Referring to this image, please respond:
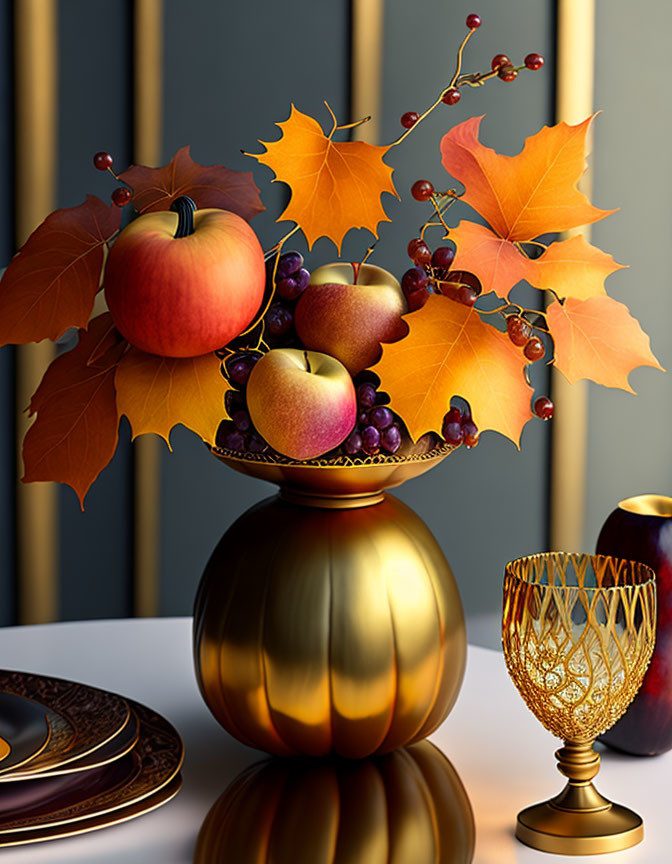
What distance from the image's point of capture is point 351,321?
1.88 ft

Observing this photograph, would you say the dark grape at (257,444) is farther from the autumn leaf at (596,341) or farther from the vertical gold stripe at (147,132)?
the vertical gold stripe at (147,132)

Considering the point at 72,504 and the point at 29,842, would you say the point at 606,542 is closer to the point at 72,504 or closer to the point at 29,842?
the point at 29,842

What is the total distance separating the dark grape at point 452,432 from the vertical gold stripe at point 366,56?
1010 millimetres

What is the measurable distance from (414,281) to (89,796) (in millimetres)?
332

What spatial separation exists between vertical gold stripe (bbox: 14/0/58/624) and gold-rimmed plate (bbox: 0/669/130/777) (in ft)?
2.62

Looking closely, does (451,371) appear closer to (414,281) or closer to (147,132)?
(414,281)

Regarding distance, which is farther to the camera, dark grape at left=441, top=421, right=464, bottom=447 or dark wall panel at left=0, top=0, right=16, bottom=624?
dark wall panel at left=0, top=0, right=16, bottom=624

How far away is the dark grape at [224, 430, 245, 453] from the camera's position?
1.90 feet

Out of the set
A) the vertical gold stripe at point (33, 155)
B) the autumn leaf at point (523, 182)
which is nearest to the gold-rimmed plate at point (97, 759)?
the autumn leaf at point (523, 182)

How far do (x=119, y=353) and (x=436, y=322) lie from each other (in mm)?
174

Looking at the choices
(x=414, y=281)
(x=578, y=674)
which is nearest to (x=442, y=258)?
(x=414, y=281)

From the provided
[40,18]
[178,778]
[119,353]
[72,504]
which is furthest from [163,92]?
[178,778]

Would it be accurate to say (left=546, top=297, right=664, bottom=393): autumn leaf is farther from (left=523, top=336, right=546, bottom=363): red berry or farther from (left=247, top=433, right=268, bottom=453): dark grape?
(left=247, top=433, right=268, bottom=453): dark grape

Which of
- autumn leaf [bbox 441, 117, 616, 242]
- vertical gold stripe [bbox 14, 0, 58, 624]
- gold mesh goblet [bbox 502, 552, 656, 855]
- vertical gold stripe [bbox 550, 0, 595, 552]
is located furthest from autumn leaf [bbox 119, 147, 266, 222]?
vertical gold stripe [bbox 550, 0, 595, 552]
